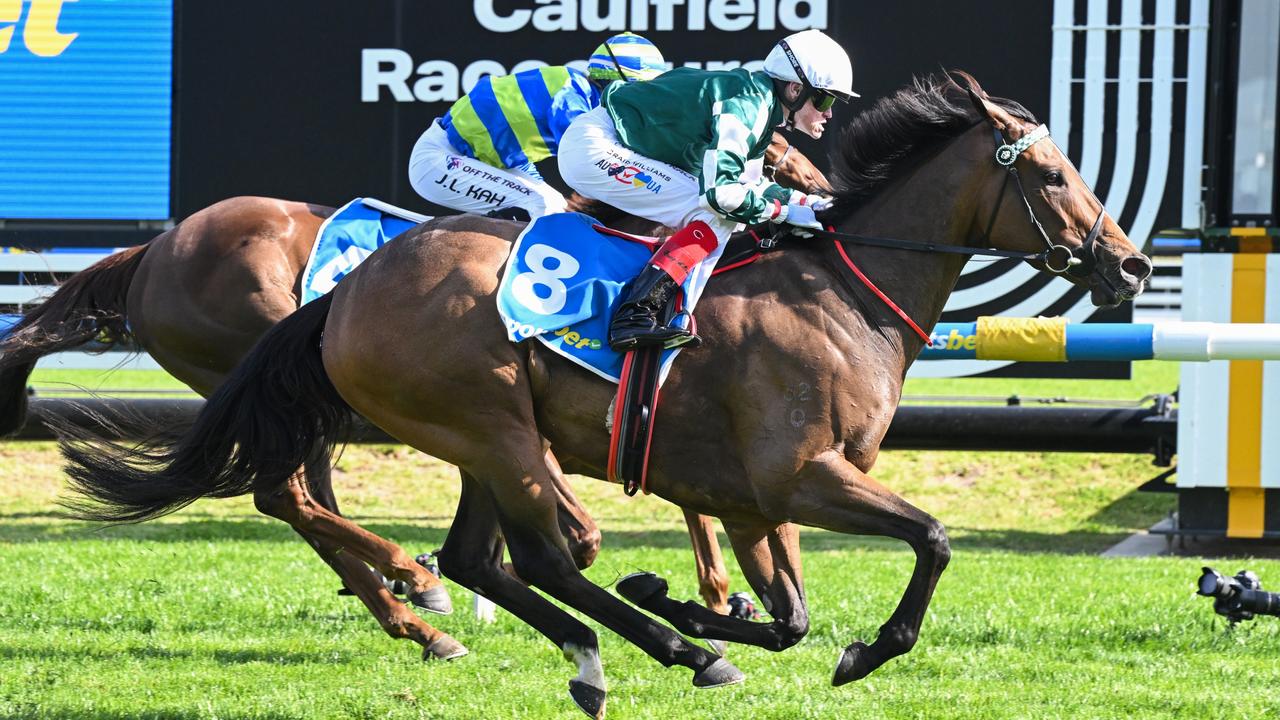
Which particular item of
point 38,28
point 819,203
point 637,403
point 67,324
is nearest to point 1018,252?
point 819,203

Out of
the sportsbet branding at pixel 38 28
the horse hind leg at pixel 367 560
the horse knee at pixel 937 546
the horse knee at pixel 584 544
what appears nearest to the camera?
the horse knee at pixel 937 546

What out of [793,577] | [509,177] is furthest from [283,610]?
[793,577]

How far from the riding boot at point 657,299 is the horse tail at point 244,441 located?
3.25 ft

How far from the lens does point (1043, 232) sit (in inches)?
171

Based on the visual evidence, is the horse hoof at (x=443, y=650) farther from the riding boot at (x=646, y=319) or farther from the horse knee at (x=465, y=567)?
the riding boot at (x=646, y=319)

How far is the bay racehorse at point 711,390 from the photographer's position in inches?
161

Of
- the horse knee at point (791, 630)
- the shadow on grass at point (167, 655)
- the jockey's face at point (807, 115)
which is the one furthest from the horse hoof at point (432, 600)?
the jockey's face at point (807, 115)

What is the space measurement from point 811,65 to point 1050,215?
85 centimetres

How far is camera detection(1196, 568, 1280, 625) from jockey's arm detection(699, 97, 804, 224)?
2329 mm

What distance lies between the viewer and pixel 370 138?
871cm

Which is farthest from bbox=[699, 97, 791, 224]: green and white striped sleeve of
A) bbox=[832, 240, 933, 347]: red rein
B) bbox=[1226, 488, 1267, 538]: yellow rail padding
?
bbox=[1226, 488, 1267, 538]: yellow rail padding

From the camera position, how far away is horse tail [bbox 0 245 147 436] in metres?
5.95

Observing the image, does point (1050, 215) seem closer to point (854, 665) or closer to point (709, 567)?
point (854, 665)

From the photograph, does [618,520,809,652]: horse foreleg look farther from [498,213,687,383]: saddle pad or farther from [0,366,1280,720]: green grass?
[498,213,687,383]: saddle pad
